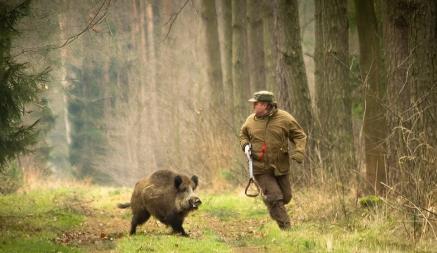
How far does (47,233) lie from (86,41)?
1801 centimetres

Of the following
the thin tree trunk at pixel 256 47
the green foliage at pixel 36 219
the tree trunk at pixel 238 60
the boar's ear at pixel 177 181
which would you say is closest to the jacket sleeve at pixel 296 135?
the boar's ear at pixel 177 181

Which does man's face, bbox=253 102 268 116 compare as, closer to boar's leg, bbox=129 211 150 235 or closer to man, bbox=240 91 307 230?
man, bbox=240 91 307 230

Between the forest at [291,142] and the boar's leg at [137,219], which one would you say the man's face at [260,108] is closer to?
the forest at [291,142]

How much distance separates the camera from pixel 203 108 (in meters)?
26.8

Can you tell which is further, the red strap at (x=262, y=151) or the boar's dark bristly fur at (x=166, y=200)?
the boar's dark bristly fur at (x=166, y=200)

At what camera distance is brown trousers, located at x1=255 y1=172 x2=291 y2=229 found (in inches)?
524

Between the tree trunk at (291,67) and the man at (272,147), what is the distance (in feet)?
16.4

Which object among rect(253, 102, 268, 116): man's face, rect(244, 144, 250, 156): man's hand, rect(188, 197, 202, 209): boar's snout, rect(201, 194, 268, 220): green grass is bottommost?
rect(201, 194, 268, 220): green grass

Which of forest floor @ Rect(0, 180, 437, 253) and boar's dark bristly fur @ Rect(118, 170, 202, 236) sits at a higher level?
boar's dark bristly fur @ Rect(118, 170, 202, 236)

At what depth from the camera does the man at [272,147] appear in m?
13.3

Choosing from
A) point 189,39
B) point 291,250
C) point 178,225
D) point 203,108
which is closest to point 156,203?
point 178,225

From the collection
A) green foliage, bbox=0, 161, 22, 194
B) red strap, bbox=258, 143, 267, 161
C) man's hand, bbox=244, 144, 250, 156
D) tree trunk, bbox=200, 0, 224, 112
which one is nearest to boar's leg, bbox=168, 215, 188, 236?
man's hand, bbox=244, 144, 250, 156

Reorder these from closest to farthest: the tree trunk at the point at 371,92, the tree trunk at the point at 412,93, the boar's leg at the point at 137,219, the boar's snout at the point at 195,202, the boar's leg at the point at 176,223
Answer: the tree trunk at the point at 412,93 → the boar's snout at the point at 195,202 → the boar's leg at the point at 176,223 → the boar's leg at the point at 137,219 → the tree trunk at the point at 371,92

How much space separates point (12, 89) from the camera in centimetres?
1427
